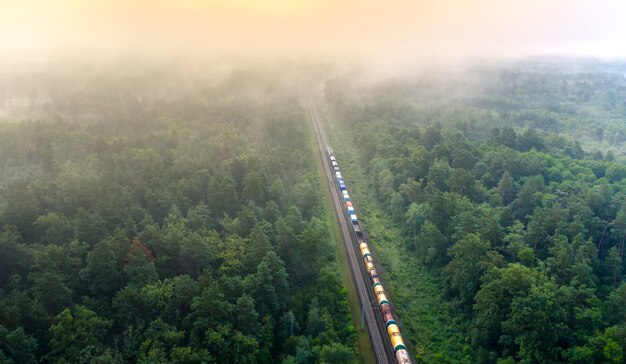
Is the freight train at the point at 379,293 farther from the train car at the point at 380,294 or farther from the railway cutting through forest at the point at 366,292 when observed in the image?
the railway cutting through forest at the point at 366,292

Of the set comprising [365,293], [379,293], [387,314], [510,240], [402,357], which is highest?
[510,240]

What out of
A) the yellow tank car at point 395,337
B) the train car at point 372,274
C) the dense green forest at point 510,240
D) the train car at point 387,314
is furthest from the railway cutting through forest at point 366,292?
the dense green forest at point 510,240

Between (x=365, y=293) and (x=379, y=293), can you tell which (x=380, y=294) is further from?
(x=365, y=293)

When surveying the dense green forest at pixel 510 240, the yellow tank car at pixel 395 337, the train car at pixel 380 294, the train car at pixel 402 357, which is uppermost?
the dense green forest at pixel 510 240

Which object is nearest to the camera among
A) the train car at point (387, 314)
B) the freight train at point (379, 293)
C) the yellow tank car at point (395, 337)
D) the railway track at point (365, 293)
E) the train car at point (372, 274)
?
the freight train at point (379, 293)

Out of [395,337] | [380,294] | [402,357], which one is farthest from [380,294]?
[402,357]

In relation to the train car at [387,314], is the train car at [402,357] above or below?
below

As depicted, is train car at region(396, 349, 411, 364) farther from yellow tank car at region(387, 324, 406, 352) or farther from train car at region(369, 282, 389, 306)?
train car at region(369, 282, 389, 306)

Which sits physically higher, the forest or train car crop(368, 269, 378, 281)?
the forest

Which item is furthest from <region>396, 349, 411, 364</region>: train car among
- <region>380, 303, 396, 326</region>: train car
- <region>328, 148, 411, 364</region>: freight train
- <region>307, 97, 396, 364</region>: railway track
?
<region>380, 303, 396, 326</region>: train car
